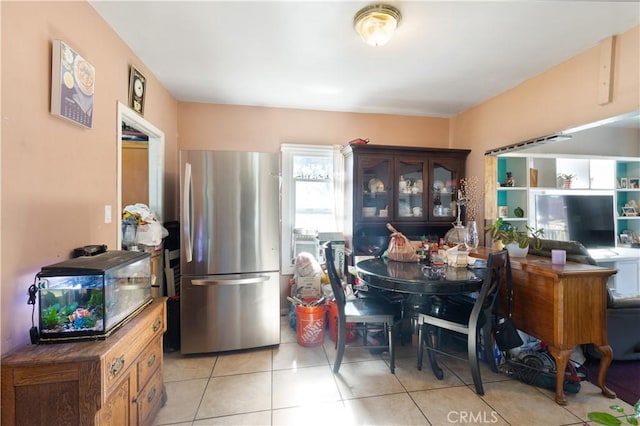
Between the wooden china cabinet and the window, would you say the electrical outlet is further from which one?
the wooden china cabinet

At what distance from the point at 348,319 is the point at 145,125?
237 cm

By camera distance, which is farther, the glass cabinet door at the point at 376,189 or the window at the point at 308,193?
the window at the point at 308,193

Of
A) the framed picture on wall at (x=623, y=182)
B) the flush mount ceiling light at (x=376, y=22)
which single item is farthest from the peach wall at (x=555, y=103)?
the framed picture on wall at (x=623, y=182)

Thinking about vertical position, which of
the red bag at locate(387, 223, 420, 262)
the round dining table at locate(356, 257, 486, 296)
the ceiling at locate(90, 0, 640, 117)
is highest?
the ceiling at locate(90, 0, 640, 117)

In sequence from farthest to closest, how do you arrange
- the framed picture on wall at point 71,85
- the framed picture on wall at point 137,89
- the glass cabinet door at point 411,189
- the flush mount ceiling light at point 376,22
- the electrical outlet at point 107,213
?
the glass cabinet door at point 411,189 → the framed picture on wall at point 137,89 → the electrical outlet at point 107,213 → the flush mount ceiling light at point 376,22 → the framed picture on wall at point 71,85

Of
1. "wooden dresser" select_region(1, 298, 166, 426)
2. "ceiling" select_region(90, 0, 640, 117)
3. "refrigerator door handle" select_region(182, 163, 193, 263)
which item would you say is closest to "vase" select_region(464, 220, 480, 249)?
"ceiling" select_region(90, 0, 640, 117)

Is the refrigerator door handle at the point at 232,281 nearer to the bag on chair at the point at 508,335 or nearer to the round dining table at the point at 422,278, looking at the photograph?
the round dining table at the point at 422,278

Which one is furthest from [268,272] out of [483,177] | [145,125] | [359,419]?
[483,177]

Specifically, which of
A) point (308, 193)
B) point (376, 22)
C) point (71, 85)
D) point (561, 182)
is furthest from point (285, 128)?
point (561, 182)

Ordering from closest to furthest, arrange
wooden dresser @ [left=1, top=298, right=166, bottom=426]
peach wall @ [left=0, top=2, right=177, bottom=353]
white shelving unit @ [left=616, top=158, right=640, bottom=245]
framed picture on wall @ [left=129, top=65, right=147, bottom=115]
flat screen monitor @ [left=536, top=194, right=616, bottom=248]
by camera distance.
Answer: wooden dresser @ [left=1, top=298, right=166, bottom=426], peach wall @ [left=0, top=2, right=177, bottom=353], framed picture on wall @ [left=129, top=65, right=147, bottom=115], flat screen monitor @ [left=536, top=194, right=616, bottom=248], white shelving unit @ [left=616, top=158, right=640, bottom=245]

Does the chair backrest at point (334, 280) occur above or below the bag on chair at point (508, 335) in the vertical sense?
above

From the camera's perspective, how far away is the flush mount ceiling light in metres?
1.69

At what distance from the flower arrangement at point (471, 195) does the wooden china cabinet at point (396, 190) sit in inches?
3.6

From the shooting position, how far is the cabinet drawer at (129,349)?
3.88 ft
